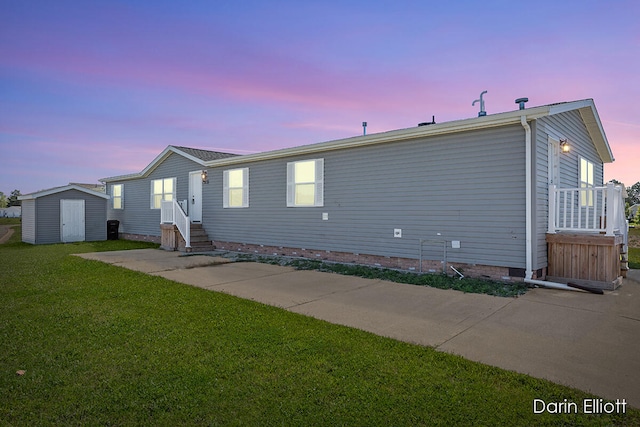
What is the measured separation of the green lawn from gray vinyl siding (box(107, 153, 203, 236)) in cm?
985

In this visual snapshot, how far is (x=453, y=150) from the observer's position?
720cm

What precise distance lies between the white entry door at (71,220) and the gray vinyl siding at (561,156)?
58.3 ft

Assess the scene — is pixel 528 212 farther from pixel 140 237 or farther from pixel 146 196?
pixel 140 237

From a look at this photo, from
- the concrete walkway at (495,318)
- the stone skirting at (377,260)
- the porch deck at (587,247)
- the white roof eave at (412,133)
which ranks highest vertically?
the white roof eave at (412,133)

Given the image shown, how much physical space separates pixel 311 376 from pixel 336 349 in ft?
1.97

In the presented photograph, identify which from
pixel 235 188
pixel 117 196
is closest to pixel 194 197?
pixel 235 188

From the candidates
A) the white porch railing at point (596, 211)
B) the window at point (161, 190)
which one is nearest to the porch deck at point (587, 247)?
the white porch railing at point (596, 211)

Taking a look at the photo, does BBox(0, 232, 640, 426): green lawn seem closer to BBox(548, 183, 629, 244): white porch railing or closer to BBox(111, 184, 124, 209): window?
BBox(548, 183, 629, 244): white porch railing

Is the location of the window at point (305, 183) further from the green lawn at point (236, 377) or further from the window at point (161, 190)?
the window at point (161, 190)

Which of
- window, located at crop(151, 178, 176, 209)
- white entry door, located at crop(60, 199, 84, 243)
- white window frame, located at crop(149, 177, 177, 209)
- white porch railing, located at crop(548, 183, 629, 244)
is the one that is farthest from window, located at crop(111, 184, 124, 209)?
white porch railing, located at crop(548, 183, 629, 244)

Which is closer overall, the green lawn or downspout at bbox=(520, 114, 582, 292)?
the green lawn

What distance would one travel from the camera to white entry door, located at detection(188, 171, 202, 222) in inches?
523

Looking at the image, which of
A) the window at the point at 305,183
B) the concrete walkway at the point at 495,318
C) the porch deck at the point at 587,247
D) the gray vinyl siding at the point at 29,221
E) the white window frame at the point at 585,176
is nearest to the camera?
the concrete walkway at the point at 495,318

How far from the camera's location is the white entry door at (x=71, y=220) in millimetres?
15468
